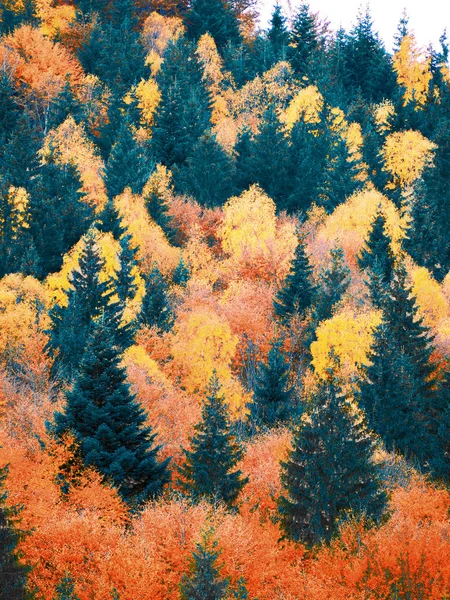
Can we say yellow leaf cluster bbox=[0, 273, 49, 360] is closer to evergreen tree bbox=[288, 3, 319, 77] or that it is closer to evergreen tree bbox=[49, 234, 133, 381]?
evergreen tree bbox=[49, 234, 133, 381]

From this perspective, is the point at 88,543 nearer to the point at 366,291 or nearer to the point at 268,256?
the point at 366,291

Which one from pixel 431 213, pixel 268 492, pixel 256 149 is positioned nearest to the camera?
pixel 268 492

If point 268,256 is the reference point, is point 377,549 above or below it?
below

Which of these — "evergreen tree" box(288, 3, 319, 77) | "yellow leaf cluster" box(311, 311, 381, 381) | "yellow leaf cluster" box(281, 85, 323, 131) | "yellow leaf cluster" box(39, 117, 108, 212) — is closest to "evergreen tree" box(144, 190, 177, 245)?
"yellow leaf cluster" box(39, 117, 108, 212)

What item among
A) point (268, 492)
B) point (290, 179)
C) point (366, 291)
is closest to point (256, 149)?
point (290, 179)

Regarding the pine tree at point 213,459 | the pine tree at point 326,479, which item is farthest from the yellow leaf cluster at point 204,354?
the pine tree at point 213,459

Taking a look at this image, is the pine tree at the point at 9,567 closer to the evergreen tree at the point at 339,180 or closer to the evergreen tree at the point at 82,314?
the evergreen tree at the point at 82,314

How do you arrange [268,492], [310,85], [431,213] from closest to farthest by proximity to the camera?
[268,492] < [431,213] < [310,85]
